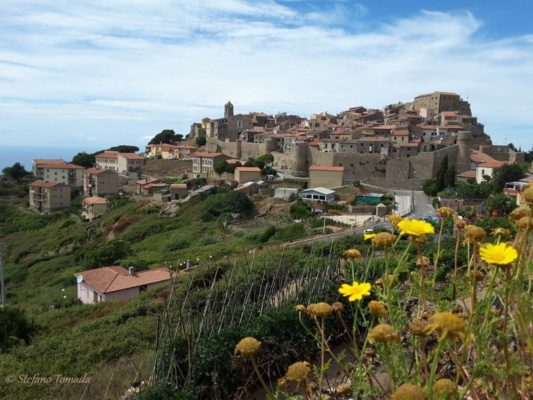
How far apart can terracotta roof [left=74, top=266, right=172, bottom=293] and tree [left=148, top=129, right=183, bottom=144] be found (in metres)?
65.6

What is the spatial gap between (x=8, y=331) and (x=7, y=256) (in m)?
33.4

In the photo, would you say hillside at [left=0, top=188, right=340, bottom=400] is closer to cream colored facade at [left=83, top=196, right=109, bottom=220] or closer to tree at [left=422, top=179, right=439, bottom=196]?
cream colored facade at [left=83, top=196, right=109, bottom=220]

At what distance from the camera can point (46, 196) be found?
59.5 meters

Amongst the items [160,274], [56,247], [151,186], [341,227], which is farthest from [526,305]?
[151,186]

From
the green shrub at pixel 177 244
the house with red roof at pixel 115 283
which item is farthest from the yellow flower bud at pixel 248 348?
the green shrub at pixel 177 244

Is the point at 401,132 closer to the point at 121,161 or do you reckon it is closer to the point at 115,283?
the point at 121,161

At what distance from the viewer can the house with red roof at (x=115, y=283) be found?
67.2 feet

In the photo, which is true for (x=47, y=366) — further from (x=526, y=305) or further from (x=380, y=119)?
(x=380, y=119)

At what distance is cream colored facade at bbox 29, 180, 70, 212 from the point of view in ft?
195

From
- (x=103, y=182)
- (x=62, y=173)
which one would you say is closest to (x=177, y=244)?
(x=103, y=182)

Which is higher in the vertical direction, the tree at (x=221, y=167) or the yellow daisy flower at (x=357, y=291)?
the yellow daisy flower at (x=357, y=291)

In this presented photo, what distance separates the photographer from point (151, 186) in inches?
2144

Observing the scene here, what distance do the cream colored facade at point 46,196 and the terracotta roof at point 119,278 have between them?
41.3 m

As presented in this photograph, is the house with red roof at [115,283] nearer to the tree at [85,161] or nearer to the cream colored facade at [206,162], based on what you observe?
the cream colored facade at [206,162]
